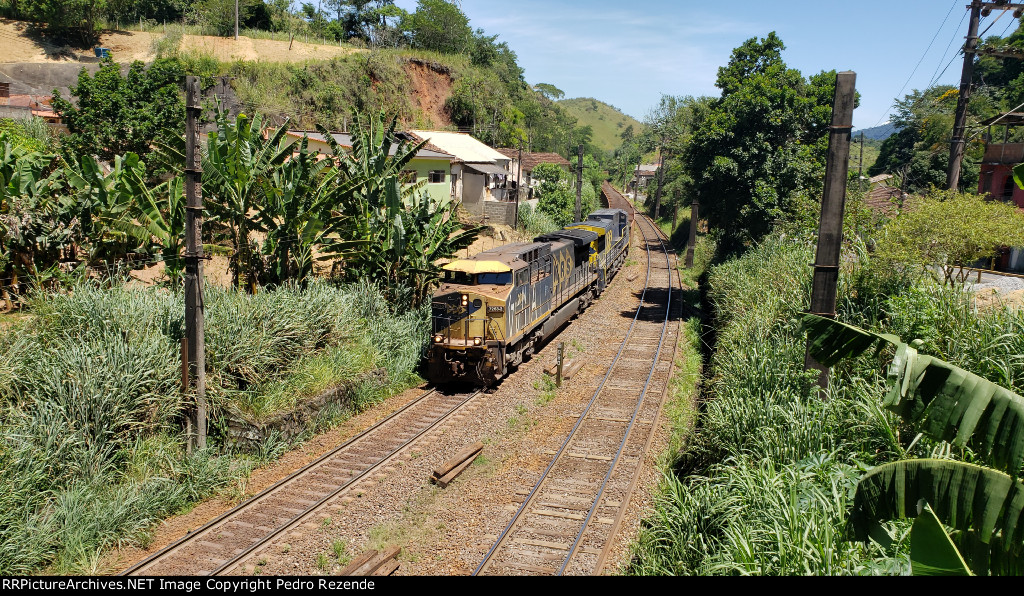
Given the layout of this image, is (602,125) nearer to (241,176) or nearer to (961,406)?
(241,176)

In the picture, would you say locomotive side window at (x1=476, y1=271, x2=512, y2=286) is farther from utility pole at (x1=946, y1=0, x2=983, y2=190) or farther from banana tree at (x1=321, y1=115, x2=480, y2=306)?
utility pole at (x1=946, y1=0, x2=983, y2=190)

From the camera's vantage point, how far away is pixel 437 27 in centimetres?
6669

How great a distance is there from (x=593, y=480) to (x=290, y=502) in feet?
17.5

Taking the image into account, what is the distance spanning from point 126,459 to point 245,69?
4331 centimetres

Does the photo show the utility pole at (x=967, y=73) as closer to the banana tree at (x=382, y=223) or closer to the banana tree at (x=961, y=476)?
the banana tree at (x=382, y=223)

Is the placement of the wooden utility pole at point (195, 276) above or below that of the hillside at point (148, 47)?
below

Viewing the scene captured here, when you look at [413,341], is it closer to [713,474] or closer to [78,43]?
[713,474]

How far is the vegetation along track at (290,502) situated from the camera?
866 cm

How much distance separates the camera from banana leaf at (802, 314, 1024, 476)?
13.4 ft

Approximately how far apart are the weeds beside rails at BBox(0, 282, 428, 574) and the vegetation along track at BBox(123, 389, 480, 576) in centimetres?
81

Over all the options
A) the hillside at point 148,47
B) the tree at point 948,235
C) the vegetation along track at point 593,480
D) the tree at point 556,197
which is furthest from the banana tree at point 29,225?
the hillside at point 148,47

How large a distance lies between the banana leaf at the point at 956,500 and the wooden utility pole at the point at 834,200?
16.6 ft

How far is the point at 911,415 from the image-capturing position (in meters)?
4.61

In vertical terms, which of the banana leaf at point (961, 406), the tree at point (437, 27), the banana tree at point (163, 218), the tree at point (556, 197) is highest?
the tree at point (437, 27)
